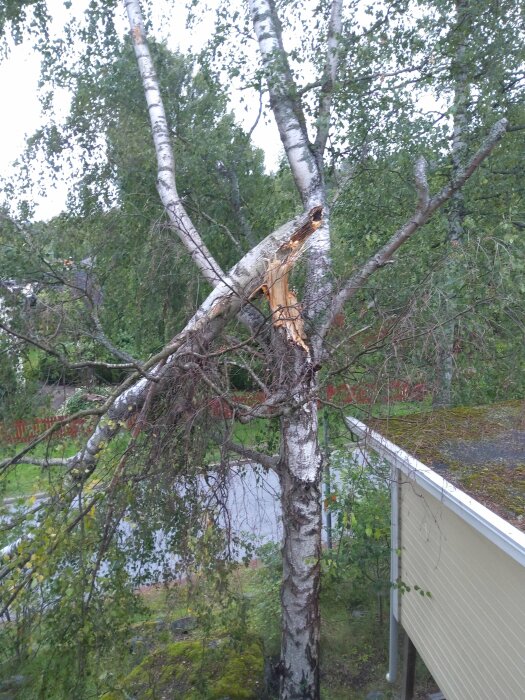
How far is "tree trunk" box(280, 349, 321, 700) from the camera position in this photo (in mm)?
4000

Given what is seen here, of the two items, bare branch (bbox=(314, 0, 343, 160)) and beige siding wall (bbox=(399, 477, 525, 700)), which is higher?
bare branch (bbox=(314, 0, 343, 160))

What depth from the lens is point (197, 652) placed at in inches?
209

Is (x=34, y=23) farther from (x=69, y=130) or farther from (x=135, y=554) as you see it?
(x=135, y=554)

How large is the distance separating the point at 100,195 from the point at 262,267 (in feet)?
10.2

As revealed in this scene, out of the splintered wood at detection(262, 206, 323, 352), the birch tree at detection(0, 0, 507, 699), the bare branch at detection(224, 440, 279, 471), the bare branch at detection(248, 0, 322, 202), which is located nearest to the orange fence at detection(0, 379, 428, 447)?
the birch tree at detection(0, 0, 507, 699)

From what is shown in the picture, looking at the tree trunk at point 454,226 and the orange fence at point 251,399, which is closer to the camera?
the orange fence at point 251,399

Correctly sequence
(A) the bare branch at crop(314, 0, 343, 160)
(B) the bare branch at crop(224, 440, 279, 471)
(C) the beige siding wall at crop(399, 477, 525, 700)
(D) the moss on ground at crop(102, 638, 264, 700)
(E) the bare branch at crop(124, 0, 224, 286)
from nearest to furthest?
(C) the beige siding wall at crop(399, 477, 525, 700)
(B) the bare branch at crop(224, 440, 279, 471)
(E) the bare branch at crop(124, 0, 224, 286)
(D) the moss on ground at crop(102, 638, 264, 700)
(A) the bare branch at crop(314, 0, 343, 160)

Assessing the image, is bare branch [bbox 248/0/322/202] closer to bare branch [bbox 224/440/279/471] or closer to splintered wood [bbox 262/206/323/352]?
splintered wood [bbox 262/206/323/352]

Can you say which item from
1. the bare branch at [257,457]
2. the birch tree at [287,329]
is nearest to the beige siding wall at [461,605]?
the birch tree at [287,329]

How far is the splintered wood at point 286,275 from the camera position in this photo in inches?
156

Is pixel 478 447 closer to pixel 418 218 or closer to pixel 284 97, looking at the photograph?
pixel 418 218

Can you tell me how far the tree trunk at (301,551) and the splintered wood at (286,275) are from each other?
19 cm

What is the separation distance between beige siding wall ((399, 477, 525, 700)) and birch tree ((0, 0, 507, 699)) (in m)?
0.88

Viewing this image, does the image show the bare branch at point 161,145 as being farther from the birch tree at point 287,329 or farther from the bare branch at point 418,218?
the bare branch at point 418,218
